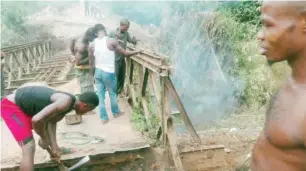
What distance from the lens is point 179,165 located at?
4578 millimetres

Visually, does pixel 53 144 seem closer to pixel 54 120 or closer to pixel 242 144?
pixel 54 120

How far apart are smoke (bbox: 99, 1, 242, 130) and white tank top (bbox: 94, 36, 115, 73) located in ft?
12.6

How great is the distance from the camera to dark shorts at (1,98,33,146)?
392 centimetres

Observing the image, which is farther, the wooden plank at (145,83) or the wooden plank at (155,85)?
the wooden plank at (145,83)

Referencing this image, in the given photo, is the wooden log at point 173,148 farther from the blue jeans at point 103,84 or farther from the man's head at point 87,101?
the blue jeans at point 103,84

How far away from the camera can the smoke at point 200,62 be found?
381 inches

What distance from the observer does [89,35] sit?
6.30m

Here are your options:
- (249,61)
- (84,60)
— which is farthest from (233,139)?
(249,61)

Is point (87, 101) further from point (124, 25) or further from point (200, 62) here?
point (200, 62)

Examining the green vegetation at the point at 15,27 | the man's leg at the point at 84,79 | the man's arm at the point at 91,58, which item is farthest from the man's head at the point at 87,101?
the green vegetation at the point at 15,27

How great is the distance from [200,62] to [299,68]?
340 inches

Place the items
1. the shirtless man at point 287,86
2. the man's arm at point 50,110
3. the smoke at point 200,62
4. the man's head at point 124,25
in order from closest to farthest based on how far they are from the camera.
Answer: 1. the shirtless man at point 287,86
2. the man's arm at point 50,110
3. the man's head at point 124,25
4. the smoke at point 200,62

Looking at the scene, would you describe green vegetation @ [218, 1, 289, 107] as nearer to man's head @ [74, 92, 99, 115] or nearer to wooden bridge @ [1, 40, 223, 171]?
wooden bridge @ [1, 40, 223, 171]

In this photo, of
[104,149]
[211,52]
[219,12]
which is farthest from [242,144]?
[219,12]
